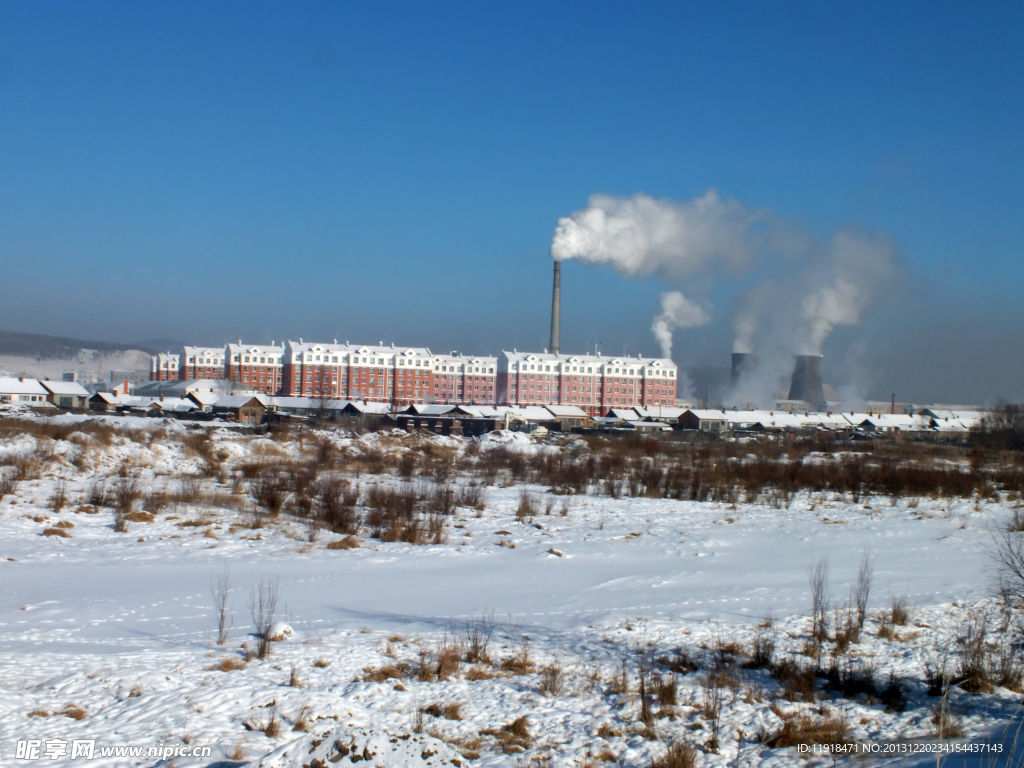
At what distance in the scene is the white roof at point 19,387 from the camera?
5195 cm

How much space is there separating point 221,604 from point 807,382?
6667 cm

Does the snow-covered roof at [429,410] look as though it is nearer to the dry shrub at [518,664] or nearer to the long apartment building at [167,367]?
the dry shrub at [518,664]

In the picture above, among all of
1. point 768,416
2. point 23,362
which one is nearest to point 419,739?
point 768,416

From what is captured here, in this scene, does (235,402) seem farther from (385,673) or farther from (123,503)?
(385,673)

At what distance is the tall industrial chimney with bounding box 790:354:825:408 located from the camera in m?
67.4

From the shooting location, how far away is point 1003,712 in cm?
573

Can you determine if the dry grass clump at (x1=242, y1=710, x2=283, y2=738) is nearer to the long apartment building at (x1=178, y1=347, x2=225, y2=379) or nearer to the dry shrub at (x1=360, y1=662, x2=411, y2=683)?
the dry shrub at (x1=360, y1=662, x2=411, y2=683)

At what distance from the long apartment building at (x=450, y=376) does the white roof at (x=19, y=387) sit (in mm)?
21460

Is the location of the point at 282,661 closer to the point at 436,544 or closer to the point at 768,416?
the point at 436,544

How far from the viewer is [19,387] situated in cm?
5284

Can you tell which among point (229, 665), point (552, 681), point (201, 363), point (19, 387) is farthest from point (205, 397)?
point (552, 681)

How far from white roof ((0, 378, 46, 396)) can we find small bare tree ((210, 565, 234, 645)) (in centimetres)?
5124

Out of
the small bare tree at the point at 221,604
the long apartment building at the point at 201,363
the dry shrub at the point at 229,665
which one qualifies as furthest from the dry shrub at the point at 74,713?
the long apartment building at the point at 201,363

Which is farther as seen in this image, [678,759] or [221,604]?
[221,604]
